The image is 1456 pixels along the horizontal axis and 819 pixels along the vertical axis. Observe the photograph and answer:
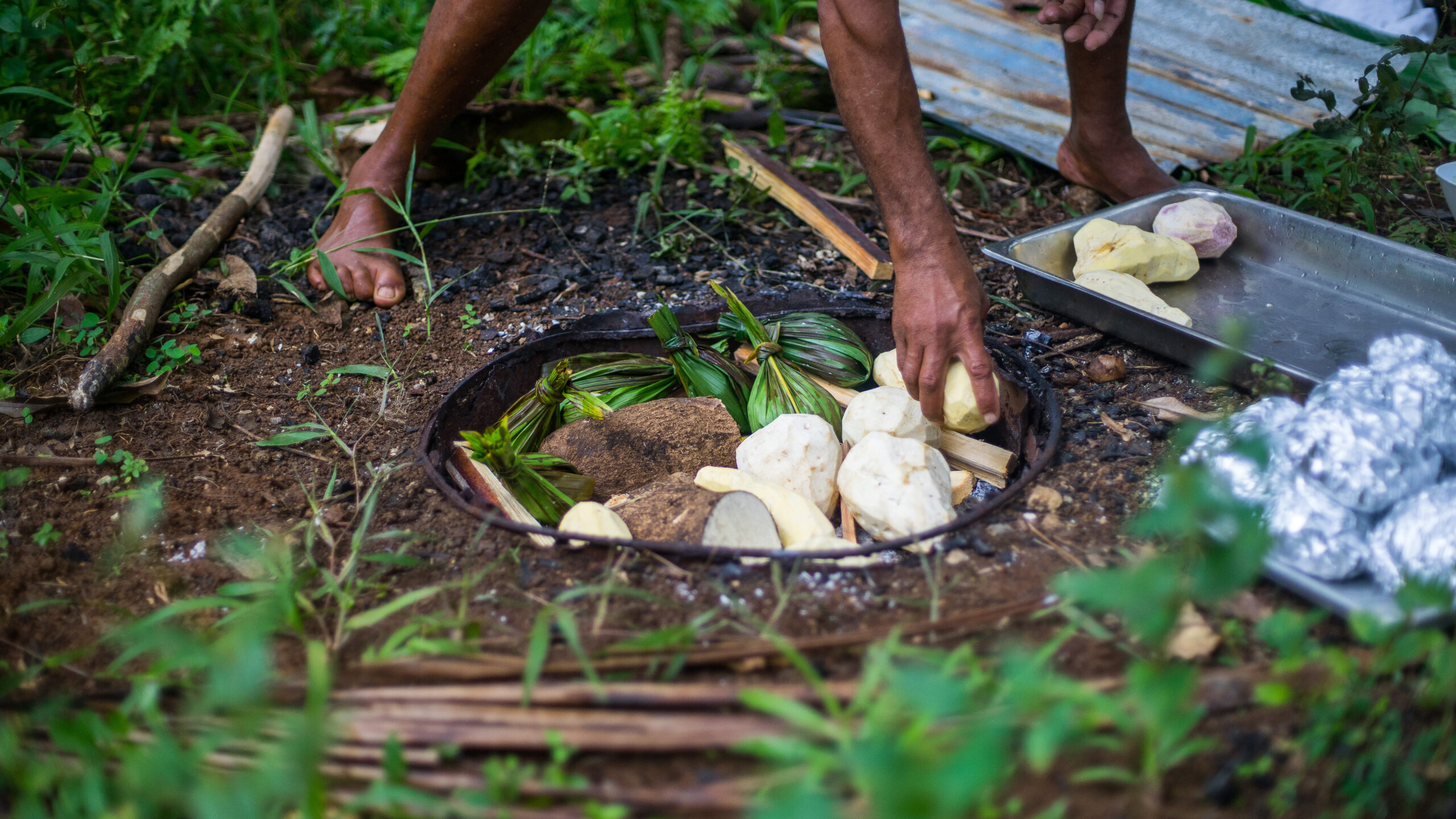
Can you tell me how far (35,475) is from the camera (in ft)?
6.59

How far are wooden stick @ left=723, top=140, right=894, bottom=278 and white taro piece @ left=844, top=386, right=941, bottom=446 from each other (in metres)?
0.57

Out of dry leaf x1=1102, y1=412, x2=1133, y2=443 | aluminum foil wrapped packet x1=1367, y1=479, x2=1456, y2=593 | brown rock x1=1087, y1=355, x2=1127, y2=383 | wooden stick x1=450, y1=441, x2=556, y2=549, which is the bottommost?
wooden stick x1=450, y1=441, x2=556, y2=549

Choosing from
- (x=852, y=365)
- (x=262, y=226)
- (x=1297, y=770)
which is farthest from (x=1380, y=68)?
(x=262, y=226)

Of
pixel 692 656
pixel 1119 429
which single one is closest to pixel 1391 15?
pixel 1119 429

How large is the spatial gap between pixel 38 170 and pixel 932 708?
3.52 metres

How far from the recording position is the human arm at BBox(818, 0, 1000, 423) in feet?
6.12

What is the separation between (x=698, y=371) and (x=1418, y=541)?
4.90ft

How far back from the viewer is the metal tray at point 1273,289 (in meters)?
Result: 2.24

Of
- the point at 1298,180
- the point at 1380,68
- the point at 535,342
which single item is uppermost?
the point at 1380,68

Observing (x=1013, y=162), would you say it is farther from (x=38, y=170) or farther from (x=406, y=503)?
(x=38, y=170)

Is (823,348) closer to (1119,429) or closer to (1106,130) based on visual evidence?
(1119,429)

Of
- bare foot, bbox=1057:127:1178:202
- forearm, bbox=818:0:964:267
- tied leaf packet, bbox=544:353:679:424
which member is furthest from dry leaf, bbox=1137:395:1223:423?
tied leaf packet, bbox=544:353:679:424

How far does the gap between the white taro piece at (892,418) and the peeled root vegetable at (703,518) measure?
26 cm

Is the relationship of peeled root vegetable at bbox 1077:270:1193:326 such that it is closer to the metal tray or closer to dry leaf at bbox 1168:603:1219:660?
the metal tray
